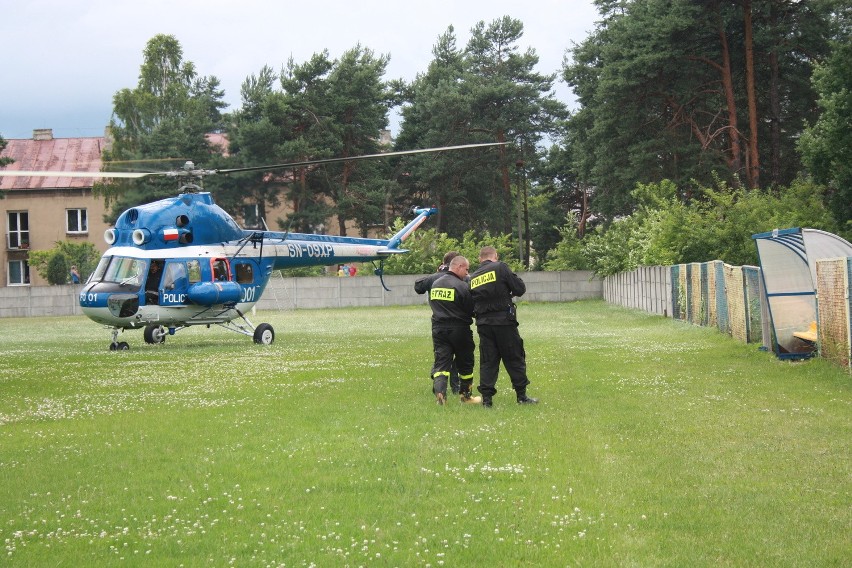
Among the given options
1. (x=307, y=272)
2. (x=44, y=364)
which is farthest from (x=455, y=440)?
(x=307, y=272)

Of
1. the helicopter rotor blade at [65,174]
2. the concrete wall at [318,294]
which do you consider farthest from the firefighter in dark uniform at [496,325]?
the concrete wall at [318,294]

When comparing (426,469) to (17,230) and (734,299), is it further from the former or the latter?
(17,230)

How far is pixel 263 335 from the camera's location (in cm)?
2603

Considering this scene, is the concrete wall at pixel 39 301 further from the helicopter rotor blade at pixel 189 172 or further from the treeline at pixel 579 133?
the helicopter rotor blade at pixel 189 172

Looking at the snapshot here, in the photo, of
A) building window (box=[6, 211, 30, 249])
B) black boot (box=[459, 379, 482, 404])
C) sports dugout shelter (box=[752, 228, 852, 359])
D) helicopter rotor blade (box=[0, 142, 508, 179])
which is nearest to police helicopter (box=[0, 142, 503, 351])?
helicopter rotor blade (box=[0, 142, 508, 179])

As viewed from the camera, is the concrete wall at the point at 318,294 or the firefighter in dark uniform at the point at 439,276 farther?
the concrete wall at the point at 318,294

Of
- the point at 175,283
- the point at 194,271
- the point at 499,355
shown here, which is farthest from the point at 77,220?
the point at 499,355

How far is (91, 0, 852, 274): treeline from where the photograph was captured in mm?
37375

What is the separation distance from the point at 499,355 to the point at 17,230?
7374cm

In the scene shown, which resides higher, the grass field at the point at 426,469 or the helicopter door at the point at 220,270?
the helicopter door at the point at 220,270

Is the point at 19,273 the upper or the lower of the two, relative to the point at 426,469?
upper

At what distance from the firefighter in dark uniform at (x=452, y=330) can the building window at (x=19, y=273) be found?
237 ft

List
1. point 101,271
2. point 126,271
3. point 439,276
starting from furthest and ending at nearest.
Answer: point 101,271 < point 126,271 < point 439,276

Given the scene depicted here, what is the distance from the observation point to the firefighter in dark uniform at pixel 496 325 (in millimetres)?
12656
